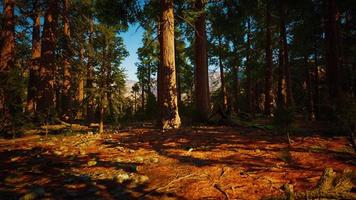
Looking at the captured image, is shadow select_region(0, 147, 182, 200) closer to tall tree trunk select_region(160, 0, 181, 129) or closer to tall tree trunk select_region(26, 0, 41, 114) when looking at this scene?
tall tree trunk select_region(160, 0, 181, 129)

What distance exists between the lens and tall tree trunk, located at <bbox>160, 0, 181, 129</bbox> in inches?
379

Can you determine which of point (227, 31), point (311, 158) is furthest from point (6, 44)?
point (311, 158)

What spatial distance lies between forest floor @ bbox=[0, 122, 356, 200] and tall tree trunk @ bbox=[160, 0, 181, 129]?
2062mm

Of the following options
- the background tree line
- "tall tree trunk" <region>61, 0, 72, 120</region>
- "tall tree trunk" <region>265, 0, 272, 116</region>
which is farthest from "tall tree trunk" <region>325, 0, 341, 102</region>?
"tall tree trunk" <region>61, 0, 72, 120</region>

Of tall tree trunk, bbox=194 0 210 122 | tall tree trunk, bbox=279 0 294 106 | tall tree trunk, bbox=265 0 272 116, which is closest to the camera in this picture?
tall tree trunk, bbox=194 0 210 122

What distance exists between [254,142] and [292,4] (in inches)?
346

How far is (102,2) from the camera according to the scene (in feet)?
33.5

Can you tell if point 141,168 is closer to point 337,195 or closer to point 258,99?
point 337,195

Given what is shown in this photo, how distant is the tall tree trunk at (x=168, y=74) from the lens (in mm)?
9617

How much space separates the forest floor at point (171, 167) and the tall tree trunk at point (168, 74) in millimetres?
2062

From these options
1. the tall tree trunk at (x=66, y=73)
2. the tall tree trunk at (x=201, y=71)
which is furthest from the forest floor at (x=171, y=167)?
the tall tree trunk at (x=66, y=73)

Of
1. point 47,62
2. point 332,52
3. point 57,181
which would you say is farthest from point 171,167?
point 47,62

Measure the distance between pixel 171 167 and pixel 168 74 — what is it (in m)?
5.26

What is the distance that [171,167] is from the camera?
16.3 feet
